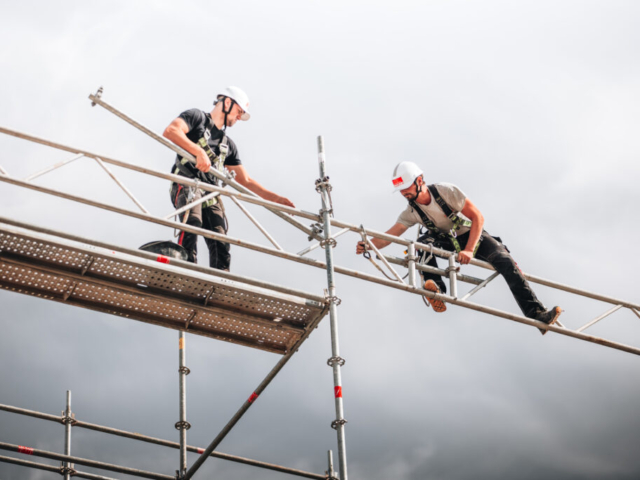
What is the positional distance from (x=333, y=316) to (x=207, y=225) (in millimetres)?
2254

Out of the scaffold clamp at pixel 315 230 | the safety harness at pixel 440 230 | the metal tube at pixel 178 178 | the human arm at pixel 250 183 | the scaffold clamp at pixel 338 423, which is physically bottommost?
the scaffold clamp at pixel 338 423

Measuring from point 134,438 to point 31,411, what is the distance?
133 centimetres

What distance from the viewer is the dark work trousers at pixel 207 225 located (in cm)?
939

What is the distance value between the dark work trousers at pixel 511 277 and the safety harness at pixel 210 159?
A: 2742 millimetres

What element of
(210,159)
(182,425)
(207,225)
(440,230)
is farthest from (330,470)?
(210,159)

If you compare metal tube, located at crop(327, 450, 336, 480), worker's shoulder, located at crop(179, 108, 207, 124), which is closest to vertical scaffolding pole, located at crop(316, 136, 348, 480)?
worker's shoulder, located at crop(179, 108, 207, 124)

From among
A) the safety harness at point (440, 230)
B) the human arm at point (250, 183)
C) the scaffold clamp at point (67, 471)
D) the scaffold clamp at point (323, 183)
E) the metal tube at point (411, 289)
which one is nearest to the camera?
the metal tube at point (411, 289)

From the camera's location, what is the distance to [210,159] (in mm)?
9844

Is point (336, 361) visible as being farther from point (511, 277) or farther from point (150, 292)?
point (511, 277)

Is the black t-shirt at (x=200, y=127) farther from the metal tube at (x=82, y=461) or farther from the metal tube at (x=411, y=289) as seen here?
the metal tube at (x=82, y=461)

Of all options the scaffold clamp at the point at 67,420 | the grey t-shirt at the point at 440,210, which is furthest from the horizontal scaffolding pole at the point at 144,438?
the grey t-shirt at the point at 440,210

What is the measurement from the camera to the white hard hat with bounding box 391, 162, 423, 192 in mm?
10664

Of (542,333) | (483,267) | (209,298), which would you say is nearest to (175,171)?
(209,298)

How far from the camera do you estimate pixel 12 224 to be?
7551 mm
